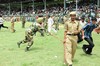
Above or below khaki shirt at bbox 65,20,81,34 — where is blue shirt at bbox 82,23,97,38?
below

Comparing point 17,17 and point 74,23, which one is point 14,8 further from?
point 74,23

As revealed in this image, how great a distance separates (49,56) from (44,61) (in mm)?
1116

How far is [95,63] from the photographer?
1129 cm

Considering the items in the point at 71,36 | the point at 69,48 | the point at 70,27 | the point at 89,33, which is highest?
the point at 70,27

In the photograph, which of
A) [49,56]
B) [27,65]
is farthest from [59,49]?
[27,65]

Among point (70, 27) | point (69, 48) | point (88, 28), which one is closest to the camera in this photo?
point (69, 48)

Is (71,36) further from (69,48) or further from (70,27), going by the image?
(69,48)

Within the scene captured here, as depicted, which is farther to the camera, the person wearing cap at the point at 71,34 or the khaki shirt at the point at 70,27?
the khaki shirt at the point at 70,27

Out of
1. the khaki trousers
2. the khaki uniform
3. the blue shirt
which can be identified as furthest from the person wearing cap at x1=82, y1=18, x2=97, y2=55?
the khaki trousers

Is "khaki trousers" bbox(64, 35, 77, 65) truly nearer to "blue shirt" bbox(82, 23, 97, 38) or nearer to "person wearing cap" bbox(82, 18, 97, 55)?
"person wearing cap" bbox(82, 18, 97, 55)

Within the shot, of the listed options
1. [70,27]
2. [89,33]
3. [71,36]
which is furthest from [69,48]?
[89,33]

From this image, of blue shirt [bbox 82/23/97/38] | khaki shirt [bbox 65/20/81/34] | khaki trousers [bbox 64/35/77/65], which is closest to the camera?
khaki trousers [bbox 64/35/77/65]

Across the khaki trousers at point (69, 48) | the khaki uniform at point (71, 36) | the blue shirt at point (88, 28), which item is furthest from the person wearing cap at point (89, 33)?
the khaki trousers at point (69, 48)

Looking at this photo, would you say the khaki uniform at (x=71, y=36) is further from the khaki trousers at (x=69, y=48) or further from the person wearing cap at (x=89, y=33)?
the person wearing cap at (x=89, y=33)
